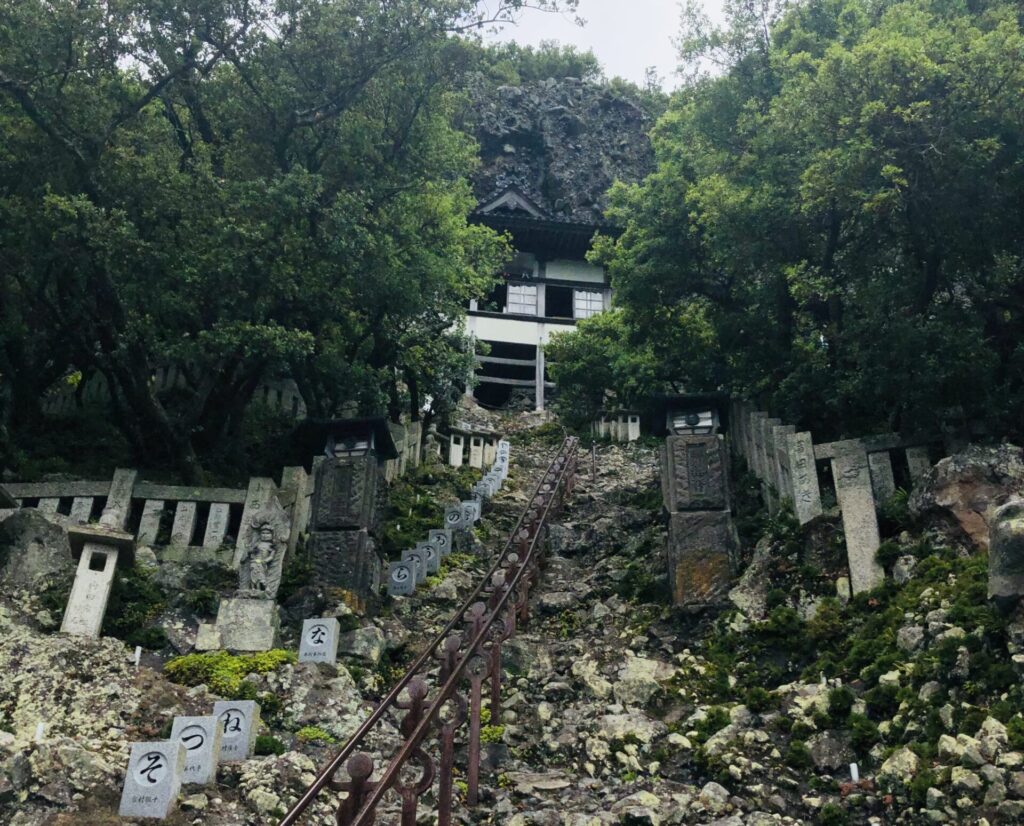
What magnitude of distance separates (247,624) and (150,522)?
139 inches

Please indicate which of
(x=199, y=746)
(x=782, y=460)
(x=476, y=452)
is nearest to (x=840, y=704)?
(x=782, y=460)

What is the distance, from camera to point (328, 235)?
15.7 m

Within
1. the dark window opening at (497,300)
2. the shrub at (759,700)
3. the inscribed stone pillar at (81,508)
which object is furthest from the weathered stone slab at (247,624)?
the dark window opening at (497,300)

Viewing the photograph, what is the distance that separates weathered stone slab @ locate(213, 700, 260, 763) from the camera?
27.6 ft

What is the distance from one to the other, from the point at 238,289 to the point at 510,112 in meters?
32.3

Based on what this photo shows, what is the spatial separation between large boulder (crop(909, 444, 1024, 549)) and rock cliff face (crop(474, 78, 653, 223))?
30.8 metres

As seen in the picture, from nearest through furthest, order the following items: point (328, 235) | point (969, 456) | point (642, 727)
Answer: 1. point (642, 727)
2. point (969, 456)
3. point (328, 235)

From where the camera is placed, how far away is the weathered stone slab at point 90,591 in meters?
10.9

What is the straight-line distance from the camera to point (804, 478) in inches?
504

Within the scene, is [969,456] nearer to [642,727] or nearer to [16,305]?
[642,727]

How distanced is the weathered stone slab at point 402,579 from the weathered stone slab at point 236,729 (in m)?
4.81

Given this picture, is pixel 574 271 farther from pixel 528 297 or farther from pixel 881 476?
pixel 881 476

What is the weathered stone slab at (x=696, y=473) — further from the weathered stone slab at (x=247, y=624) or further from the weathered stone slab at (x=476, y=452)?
the weathered stone slab at (x=476, y=452)

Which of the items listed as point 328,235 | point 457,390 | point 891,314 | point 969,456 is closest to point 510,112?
point 457,390
